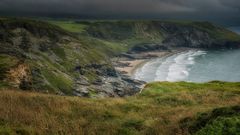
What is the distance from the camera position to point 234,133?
366 inches

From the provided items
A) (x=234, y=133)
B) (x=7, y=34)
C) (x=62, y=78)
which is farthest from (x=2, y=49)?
(x=234, y=133)

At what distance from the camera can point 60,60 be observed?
486ft

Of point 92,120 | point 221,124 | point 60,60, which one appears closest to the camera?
point 221,124

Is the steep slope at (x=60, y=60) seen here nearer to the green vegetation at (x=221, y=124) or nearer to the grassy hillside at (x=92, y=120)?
the grassy hillside at (x=92, y=120)

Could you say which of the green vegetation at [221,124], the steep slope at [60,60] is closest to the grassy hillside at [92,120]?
the green vegetation at [221,124]

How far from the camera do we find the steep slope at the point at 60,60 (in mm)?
98812

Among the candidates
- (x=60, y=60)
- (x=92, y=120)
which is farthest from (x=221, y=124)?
(x=60, y=60)

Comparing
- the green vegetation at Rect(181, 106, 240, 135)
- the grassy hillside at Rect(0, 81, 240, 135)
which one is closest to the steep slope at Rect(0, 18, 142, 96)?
the grassy hillside at Rect(0, 81, 240, 135)

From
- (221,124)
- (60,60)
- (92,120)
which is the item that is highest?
(221,124)

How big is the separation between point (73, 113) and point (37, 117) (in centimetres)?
314

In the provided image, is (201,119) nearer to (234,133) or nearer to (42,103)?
(234,133)

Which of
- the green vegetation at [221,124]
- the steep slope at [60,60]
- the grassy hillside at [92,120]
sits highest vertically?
the green vegetation at [221,124]

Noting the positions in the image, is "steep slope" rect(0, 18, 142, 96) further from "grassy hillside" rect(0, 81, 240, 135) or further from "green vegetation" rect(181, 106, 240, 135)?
"green vegetation" rect(181, 106, 240, 135)

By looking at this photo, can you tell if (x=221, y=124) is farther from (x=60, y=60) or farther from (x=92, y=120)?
(x=60, y=60)
